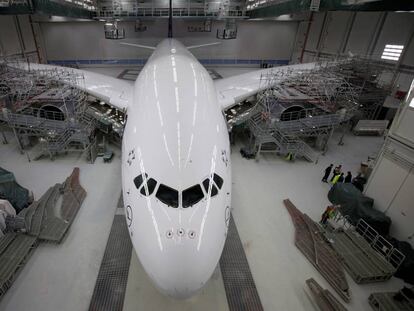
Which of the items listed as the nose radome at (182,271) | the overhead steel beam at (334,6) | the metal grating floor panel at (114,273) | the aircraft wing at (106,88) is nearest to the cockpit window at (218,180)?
the nose radome at (182,271)

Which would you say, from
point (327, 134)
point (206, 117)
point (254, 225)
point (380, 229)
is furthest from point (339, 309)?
point (327, 134)

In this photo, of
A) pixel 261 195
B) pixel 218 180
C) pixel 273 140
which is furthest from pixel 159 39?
pixel 218 180

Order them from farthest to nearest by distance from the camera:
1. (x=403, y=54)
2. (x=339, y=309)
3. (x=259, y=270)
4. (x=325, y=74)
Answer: (x=403, y=54)
(x=325, y=74)
(x=259, y=270)
(x=339, y=309)

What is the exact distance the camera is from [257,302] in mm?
8234

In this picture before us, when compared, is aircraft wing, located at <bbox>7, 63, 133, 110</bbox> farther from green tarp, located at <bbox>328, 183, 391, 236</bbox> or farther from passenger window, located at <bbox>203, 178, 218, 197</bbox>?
green tarp, located at <bbox>328, 183, 391, 236</bbox>

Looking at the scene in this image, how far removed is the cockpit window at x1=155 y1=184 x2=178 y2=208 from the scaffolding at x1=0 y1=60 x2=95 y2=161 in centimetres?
1095

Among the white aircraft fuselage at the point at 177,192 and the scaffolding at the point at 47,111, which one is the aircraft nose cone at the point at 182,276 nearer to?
the white aircraft fuselage at the point at 177,192

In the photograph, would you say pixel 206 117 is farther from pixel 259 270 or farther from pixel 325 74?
pixel 325 74

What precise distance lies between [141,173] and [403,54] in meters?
28.5

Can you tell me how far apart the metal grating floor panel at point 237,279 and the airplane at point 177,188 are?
10.4 feet

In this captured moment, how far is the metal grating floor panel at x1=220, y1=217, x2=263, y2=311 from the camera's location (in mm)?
8151

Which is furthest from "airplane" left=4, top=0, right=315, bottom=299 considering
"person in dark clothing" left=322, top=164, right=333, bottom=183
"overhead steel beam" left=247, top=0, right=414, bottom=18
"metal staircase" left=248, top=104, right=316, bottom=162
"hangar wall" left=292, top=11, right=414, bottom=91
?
"hangar wall" left=292, top=11, right=414, bottom=91

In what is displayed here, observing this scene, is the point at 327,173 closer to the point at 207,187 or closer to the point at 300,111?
the point at 300,111

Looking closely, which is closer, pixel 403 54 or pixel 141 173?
pixel 141 173
